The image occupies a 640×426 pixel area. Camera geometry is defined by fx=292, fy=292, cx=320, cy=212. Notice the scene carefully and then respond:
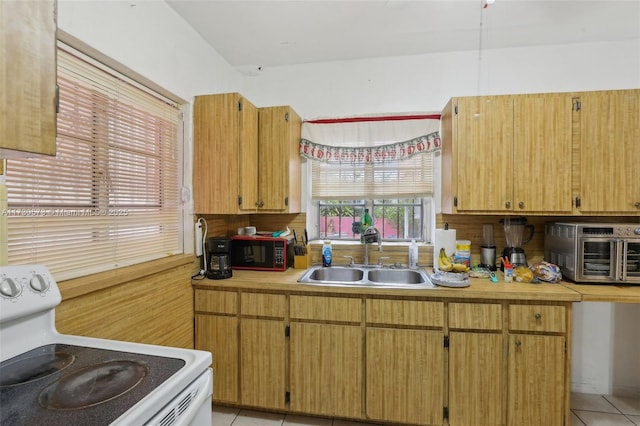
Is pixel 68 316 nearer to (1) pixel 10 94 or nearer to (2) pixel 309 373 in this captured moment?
→ (1) pixel 10 94

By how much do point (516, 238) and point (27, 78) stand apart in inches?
112

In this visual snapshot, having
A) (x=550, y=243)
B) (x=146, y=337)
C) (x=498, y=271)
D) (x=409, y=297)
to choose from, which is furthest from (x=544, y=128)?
(x=146, y=337)

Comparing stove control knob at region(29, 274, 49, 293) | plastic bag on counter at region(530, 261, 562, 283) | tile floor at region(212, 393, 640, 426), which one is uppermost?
stove control knob at region(29, 274, 49, 293)

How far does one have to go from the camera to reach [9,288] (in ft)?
3.17

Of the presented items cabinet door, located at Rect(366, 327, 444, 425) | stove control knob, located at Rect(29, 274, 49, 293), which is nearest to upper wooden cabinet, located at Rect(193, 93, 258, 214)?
stove control knob, located at Rect(29, 274, 49, 293)

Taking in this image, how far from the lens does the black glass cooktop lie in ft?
2.37

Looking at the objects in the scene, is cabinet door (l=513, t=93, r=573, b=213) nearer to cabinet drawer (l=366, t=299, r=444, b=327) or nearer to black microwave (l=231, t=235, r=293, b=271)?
cabinet drawer (l=366, t=299, r=444, b=327)

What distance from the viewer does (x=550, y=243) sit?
2.25m

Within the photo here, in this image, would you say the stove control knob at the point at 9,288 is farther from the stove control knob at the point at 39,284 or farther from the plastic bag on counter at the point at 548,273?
the plastic bag on counter at the point at 548,273

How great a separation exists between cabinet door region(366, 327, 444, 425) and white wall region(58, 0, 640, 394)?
1.41m

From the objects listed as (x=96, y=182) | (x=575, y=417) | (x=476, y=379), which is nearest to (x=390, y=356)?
(x=476, y=379)

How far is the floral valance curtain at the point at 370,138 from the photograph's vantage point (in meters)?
2.53

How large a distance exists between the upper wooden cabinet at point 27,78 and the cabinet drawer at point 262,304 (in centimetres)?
141

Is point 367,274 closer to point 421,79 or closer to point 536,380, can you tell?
point 536,380
